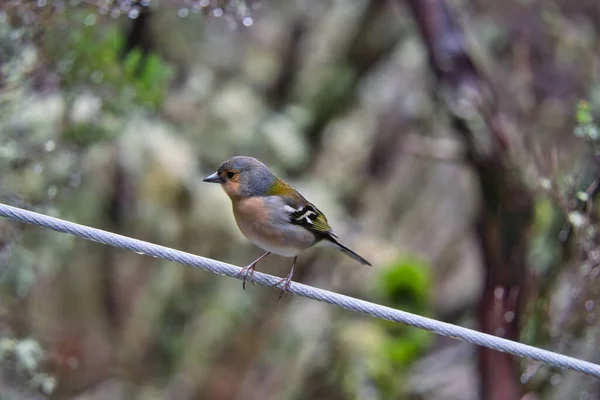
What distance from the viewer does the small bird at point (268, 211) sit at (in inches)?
133

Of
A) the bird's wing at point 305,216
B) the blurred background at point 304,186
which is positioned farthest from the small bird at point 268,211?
the blurred background at point 304,186

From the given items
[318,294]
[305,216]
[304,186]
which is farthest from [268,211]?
[304,186]

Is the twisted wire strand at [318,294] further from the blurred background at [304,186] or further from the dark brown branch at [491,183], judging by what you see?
the dark brown branch at [491,183]

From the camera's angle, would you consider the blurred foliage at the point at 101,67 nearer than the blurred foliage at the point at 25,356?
No

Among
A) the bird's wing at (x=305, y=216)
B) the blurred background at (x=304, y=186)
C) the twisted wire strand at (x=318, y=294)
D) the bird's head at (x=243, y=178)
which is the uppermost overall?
the twisted wire strand at (x=318, y=294)

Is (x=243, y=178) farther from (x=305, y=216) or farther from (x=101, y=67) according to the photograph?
(x=101, y=67)

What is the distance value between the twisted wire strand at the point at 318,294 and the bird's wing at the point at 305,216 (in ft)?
2.60

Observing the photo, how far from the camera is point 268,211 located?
341 centimetres

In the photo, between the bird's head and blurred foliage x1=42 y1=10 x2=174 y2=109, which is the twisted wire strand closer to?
the bird's head

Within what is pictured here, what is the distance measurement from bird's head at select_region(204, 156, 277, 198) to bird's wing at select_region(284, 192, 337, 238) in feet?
0.41

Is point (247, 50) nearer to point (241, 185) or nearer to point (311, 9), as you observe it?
point (311, 9)

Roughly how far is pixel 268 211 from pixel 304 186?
2920 mm

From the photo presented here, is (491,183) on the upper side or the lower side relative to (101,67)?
lower

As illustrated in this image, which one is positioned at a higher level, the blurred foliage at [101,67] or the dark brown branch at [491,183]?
the blurred foliage at [101,67]
